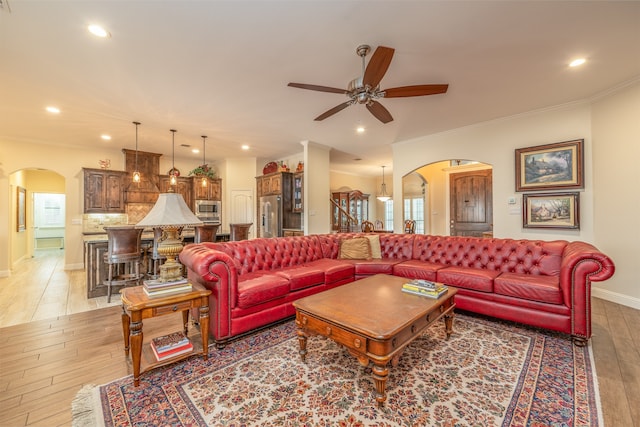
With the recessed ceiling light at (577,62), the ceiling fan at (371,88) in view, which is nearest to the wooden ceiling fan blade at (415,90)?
the ceiling fan at (371,88)

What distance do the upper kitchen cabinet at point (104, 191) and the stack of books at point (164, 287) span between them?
5.79 metres

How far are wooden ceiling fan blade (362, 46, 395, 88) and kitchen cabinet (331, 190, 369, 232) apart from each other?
6.17 meters

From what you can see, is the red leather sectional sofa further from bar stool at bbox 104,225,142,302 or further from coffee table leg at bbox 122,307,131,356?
bar stool at bbox 104,225,142,302

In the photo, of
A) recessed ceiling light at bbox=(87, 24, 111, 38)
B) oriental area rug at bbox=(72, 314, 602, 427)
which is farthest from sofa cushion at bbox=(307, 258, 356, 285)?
recessed ceiling light at bbox=(87, 24, 111, 38)

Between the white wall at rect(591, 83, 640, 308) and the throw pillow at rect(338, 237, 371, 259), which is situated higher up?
the white wall at rect(591, 83, 640, 308)

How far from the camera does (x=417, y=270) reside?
3.56 m

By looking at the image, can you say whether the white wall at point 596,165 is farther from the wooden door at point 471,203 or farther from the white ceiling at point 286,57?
the wooden door at point 471,203

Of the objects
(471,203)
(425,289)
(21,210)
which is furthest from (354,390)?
(21,210)

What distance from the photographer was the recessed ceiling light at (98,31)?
7.56 ft

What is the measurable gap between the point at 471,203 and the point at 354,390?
268 inches

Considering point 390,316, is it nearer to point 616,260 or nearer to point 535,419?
point 535,419

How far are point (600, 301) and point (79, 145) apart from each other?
10484 mm

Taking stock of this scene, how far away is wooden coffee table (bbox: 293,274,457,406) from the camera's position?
168cm

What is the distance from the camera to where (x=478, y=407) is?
1.68 m
